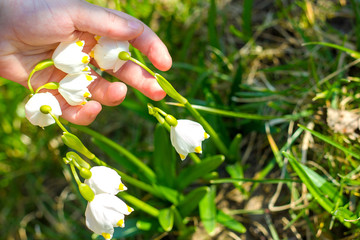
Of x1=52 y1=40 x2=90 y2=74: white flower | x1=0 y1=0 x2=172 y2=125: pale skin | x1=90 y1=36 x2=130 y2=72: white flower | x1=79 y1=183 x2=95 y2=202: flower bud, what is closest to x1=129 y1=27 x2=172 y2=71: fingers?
x1=0 y1=0 x2=172 y2=125: pale skin

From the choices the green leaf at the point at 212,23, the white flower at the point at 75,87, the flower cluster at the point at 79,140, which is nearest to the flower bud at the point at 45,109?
the flower cluster at the point at 79,140

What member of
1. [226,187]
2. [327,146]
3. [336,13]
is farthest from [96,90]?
[336,13]

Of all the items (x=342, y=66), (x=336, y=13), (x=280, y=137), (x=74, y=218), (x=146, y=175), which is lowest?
(x=74, y=218)

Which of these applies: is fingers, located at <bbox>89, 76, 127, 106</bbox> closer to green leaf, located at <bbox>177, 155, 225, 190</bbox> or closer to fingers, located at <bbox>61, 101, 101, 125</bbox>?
fingers, located at <bbox>61, 101, 101, 125</bbox>

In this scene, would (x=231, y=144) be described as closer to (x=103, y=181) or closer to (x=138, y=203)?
(x=138, y=203)

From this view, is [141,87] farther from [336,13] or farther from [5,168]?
[336,13]

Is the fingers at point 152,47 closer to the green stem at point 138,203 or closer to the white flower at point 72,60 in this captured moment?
the white flower at point 72,60

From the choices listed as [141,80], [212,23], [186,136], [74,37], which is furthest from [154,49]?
[212,23]
